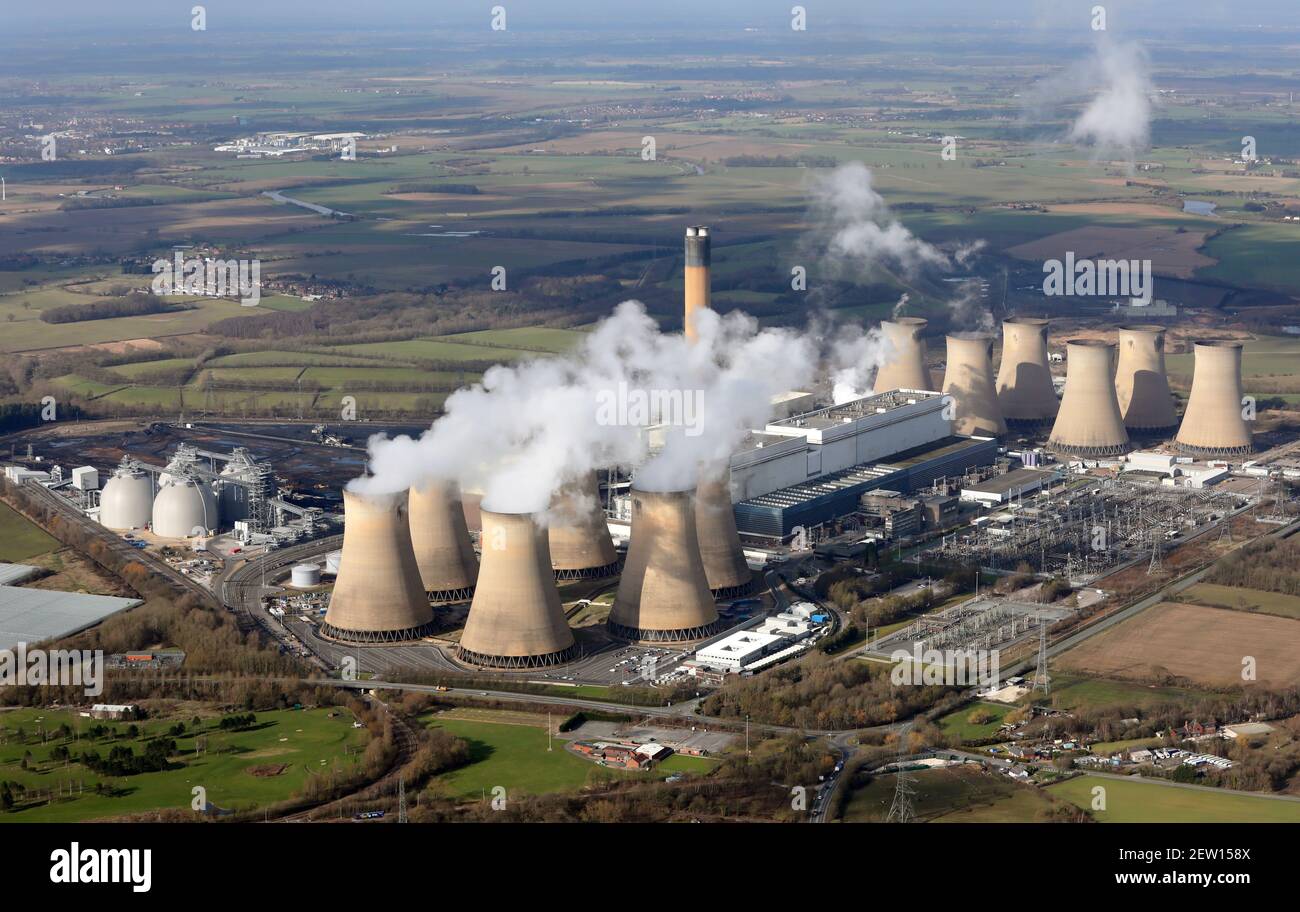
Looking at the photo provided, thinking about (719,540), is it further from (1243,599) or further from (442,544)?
(1243,599)

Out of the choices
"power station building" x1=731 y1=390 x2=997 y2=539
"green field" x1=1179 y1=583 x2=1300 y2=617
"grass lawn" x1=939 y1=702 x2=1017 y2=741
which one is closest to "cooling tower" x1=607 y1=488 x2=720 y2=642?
"grass lawn" x1=939 y1=702 x2=1017 y2=741

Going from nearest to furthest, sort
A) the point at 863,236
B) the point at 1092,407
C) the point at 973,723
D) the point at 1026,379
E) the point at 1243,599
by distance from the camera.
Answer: the point at 973,723, the point at 1243,599, the point at 1092,407, the point at 1026,379, the point at 863,236

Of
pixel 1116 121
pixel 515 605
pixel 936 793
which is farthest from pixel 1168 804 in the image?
pixel 1116 121

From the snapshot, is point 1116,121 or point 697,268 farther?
point 1116,121

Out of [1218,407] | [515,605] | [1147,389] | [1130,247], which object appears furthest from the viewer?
[1130,247]

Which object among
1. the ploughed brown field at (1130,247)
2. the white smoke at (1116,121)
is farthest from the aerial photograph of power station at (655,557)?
the white smoke at (1116,121)
